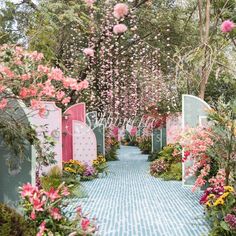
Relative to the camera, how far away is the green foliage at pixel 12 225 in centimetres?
432

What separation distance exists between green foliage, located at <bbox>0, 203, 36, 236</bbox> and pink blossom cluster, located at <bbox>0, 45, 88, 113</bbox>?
0.98 meters

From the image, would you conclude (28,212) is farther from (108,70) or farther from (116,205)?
(108,70)

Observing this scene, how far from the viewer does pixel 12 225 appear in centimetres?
446

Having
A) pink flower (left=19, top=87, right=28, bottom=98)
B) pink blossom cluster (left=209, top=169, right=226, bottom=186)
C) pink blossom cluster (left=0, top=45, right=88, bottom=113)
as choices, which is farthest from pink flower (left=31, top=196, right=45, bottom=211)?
pink blossom cluster (left=209, top=169, right=226, bottom=186)

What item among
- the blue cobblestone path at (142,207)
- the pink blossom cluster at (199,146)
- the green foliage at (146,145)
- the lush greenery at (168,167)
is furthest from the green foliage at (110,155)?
the pink blossom cluster at (199,146)

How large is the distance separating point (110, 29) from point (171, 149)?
374cm

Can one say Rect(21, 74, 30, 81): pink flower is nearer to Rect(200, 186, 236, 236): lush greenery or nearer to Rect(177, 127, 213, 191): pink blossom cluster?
Rect(200, 186, 236, 236): lush greenery

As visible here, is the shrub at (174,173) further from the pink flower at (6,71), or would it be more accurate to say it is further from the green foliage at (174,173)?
the pink flower at (6,71)

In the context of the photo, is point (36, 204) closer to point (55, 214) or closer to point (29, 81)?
point (55, 214)

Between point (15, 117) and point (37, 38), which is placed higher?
point (37, 38)

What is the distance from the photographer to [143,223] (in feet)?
22.2

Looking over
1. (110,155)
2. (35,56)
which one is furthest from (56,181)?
(110,155)

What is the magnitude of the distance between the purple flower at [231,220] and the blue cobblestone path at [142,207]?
527mm

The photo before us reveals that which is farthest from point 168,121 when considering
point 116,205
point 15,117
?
point 15,117
